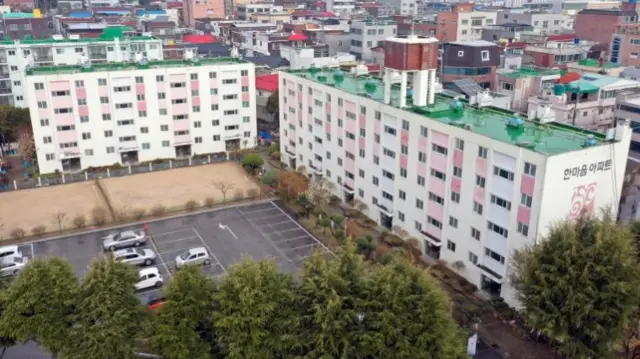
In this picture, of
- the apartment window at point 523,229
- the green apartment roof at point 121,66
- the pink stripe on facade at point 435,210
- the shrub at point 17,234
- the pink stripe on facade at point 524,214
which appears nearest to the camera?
the pink stripe on facade at point 524,214

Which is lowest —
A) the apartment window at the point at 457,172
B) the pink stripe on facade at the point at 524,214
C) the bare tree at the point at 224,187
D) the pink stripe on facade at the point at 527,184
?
the bare tree at the point at 224,187

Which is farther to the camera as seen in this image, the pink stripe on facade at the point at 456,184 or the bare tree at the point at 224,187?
the bare tree at the point at 224,187

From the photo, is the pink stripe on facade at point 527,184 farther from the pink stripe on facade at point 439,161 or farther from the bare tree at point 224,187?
the bare tree at point 224,187

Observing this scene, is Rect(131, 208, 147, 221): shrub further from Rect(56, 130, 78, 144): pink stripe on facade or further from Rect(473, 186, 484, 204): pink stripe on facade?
Rect(473, 186, 484, 204): pink stripe on facade

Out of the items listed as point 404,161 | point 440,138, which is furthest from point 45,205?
point 440,138

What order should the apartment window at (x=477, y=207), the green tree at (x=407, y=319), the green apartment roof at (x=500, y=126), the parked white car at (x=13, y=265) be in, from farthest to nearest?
the parked white car at (x=13, y=265) → the apartment window at (x=477, y=207) → the green apartment roof at (x=500, y=126) → the green tree at (x=407, y=319)

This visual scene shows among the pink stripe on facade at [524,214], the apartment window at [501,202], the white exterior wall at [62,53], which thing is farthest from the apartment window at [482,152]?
the white exterior wall at [62,53]

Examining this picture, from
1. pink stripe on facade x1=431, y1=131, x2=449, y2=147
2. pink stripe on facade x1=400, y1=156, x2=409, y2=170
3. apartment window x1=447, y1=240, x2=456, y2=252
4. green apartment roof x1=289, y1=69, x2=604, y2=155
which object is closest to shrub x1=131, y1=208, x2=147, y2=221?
green apartment roof x1=289, y1=69, x2=604, y2=155
